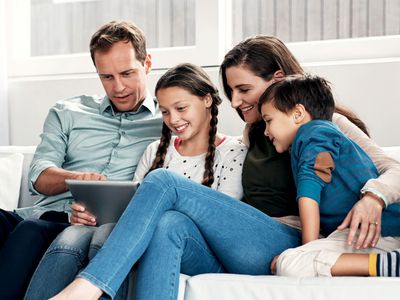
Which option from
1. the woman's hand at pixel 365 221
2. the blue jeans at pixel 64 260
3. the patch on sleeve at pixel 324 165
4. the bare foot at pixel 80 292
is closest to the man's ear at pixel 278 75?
the patch on sleeve at pixel 324 165

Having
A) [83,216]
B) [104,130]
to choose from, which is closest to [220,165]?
[83,216]

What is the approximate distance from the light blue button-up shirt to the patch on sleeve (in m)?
0.83

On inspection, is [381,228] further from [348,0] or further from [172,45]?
[172,45]

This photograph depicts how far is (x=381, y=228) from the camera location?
1.88 m

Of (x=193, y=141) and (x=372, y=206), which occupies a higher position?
(x=193, y=141)

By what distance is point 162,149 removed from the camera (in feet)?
7.66

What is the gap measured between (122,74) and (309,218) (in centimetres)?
95

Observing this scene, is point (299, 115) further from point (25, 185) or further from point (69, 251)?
point (25, 185)

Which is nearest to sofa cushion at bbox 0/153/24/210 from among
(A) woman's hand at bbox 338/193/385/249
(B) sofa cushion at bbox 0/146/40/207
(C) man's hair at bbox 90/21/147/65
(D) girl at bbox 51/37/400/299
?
(B) sofa cushion at bbox 0/146/40/207

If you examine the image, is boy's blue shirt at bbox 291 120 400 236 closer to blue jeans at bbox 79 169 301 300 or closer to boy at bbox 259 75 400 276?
boy at bbox 259 75 400 276

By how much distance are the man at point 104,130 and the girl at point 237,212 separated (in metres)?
0.44

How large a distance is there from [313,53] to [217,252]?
4.00ft

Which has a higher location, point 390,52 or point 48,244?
point 390,52

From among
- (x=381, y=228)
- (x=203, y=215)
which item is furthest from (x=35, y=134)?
(x=381, y=228)
